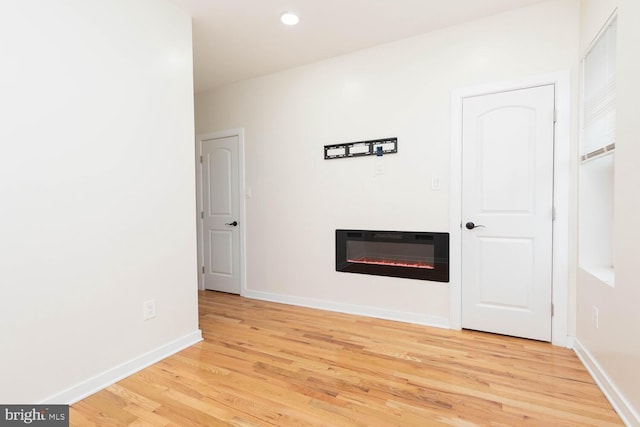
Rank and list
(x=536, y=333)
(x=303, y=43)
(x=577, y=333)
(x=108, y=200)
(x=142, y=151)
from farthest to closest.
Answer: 1. (x=303, y=43)
2. (x=536, y=333)
3. (x=577, y=333)
4. (x=142, y=151)
5. (x=108, y=200)

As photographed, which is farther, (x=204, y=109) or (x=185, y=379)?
(x=204, y=109)

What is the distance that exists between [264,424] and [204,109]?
390 centimetres

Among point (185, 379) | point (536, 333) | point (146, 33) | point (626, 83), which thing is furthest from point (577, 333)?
point (146, 33)

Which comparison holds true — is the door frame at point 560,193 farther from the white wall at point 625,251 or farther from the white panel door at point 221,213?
the white panel door at point 221,213

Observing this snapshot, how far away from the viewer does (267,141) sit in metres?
3.90

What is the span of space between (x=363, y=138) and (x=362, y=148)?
0.33 ft

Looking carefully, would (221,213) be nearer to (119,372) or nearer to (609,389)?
(119,372)

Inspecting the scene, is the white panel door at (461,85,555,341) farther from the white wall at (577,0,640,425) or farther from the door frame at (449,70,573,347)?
the white wall at (577,0,640,425)

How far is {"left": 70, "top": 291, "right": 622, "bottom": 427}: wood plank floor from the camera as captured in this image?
1.73 meters

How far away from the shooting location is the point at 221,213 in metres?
4.34

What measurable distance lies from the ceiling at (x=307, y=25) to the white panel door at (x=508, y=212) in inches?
29.2

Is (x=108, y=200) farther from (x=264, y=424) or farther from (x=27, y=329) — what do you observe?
(x=264, y=424)

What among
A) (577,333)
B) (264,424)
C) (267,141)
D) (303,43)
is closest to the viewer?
(264,424)

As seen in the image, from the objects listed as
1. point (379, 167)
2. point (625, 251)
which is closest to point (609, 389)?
point (625, 251)
